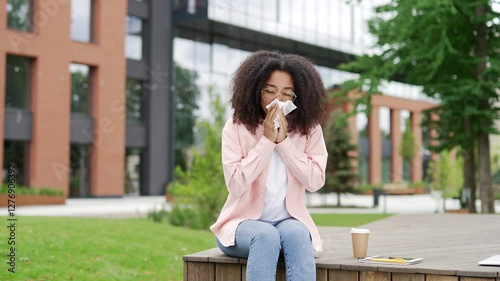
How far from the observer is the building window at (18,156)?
25.2 meters

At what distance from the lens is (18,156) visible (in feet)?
84.7

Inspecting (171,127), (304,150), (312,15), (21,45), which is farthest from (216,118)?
(312,15)

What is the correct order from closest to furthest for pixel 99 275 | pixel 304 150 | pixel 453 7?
pixel 304 150 < pixel 99 275 < pixel 453 7

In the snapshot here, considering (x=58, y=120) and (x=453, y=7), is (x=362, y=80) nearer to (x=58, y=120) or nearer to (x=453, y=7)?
(x=453, y=7)

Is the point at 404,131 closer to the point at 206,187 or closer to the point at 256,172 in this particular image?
the point at 206,187

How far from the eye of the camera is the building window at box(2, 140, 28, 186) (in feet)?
82.8

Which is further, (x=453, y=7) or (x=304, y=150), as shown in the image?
(x=453, y=7)

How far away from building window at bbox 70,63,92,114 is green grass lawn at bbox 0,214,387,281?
676 inches

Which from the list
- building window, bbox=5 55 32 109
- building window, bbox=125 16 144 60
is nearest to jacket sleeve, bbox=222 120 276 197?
building window, bbox=5 55 32 109

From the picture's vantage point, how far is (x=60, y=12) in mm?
26719

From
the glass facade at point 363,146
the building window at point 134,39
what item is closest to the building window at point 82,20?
the building window at point 134,39

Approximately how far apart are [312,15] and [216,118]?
79.4 feet

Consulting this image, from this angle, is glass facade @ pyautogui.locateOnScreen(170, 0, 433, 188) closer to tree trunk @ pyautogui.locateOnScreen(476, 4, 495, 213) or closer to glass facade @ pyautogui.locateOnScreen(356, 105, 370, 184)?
glass facade @ pyautogui.locateOnScreen(356, 105, 370, 184)

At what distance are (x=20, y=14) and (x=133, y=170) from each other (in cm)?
929
